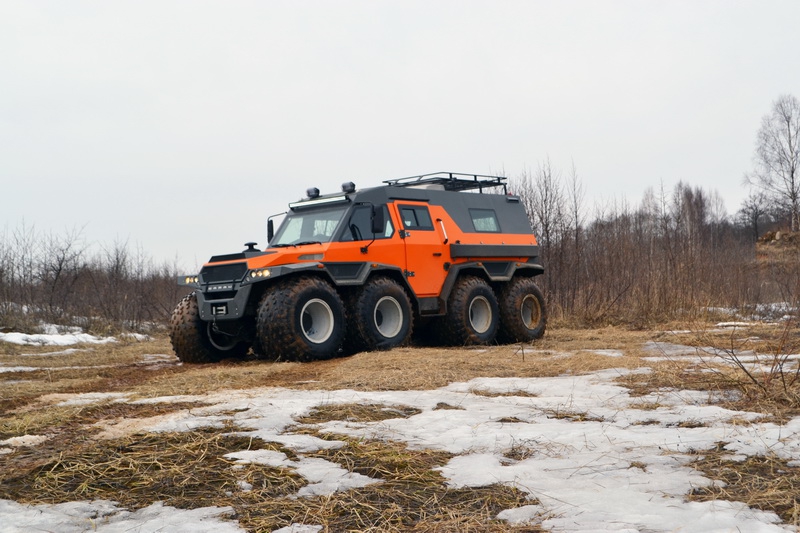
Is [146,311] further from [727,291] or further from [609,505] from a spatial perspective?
[609,505]

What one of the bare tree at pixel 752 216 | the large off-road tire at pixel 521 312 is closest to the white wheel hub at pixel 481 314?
the large off-road tire at pixel 521 312

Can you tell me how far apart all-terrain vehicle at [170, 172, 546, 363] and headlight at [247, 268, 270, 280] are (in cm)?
2

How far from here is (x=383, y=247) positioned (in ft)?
36.4

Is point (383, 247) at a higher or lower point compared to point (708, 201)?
lower

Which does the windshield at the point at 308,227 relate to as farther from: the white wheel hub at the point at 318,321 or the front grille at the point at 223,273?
the front grille at the point at 223,273

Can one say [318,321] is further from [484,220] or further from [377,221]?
[484,220]

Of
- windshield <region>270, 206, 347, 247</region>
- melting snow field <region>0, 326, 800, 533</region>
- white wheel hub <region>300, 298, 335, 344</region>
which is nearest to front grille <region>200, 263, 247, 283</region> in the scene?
white wheel hub <region>300, 298, 335, 344</region>

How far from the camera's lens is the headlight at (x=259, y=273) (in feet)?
32.1

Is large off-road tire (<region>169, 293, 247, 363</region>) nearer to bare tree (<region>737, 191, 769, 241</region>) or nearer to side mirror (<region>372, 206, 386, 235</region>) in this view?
side mirror (<region>372, 206, 386, 235</region>)

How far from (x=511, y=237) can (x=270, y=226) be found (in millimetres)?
4081

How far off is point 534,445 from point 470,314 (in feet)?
26.6

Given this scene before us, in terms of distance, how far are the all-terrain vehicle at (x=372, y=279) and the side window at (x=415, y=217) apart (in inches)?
0.7

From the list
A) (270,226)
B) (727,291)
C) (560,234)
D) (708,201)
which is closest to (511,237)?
(270,226)

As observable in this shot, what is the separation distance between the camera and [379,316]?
36.7 feet
